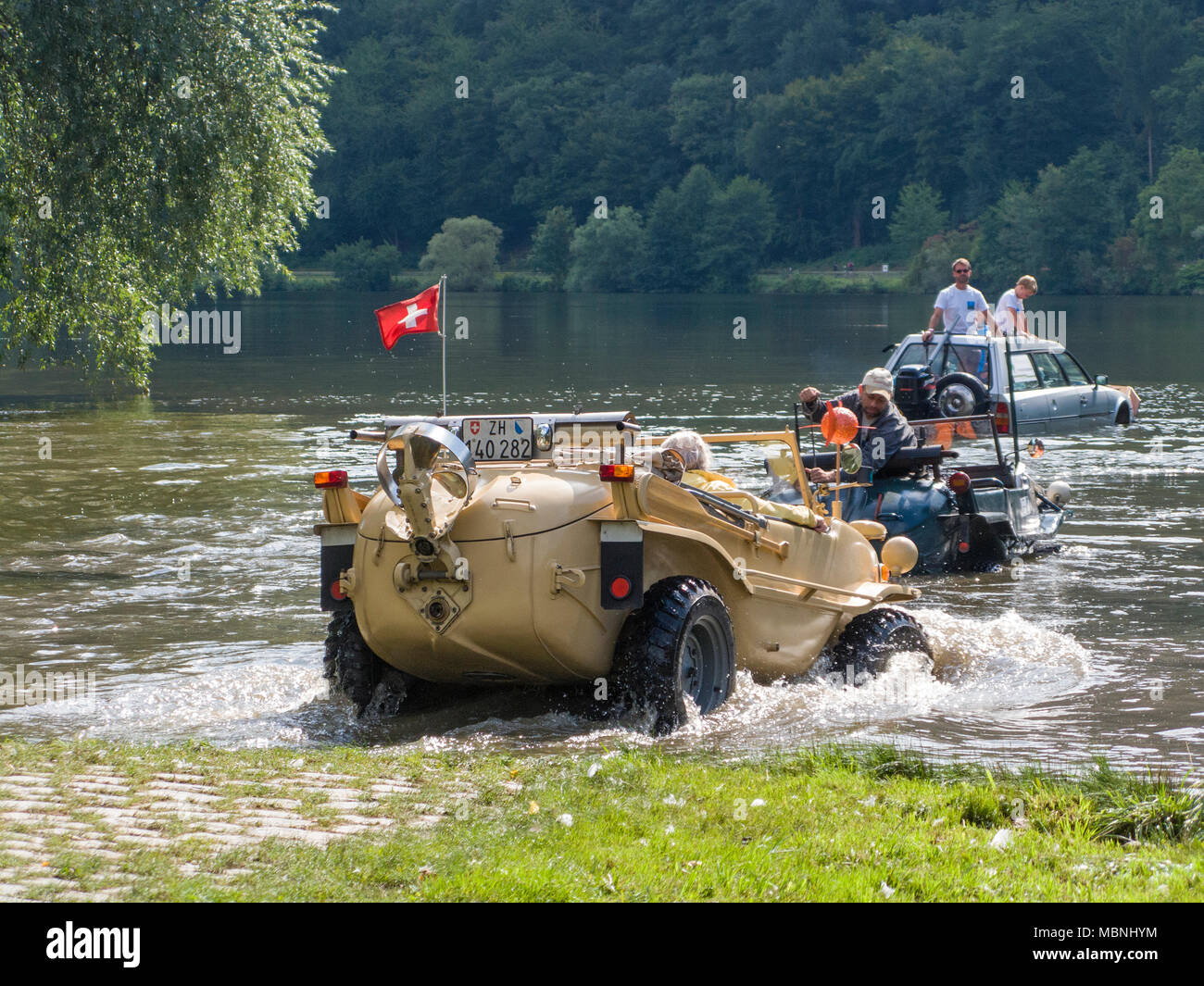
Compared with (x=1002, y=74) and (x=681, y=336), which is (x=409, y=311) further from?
(x=1002, y=74)

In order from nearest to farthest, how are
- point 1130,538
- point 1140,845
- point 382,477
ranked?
point 1140,845 < point 382,477 < point 1130,538

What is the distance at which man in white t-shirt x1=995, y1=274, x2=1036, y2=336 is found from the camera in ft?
68.4

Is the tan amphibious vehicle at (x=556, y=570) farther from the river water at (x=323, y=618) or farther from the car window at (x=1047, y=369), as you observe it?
the car window at (x=1047, y=369)

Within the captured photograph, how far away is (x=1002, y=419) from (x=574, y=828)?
37.3 ft

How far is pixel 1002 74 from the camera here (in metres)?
116

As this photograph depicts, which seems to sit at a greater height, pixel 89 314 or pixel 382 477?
pixel 89 314

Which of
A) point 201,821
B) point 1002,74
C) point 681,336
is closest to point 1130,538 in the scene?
point 201,821

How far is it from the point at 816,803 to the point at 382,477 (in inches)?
100

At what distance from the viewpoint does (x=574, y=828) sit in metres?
6.30

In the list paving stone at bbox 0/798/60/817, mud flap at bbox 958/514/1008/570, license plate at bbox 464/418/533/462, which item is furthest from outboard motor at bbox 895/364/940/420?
paving stone at bbox 0/798/60/817

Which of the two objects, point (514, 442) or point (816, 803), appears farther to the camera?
point (514, 442)

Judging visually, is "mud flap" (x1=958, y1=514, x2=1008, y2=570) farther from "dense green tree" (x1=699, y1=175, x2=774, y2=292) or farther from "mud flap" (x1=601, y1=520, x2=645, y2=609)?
"dense green tree" (x1=699, y1=175, x2=774, y2=292)

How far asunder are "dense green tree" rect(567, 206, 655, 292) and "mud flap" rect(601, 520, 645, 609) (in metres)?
107

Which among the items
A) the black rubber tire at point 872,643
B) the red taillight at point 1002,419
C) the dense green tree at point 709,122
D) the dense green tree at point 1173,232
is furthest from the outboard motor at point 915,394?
the dense green tree at point 709,122
